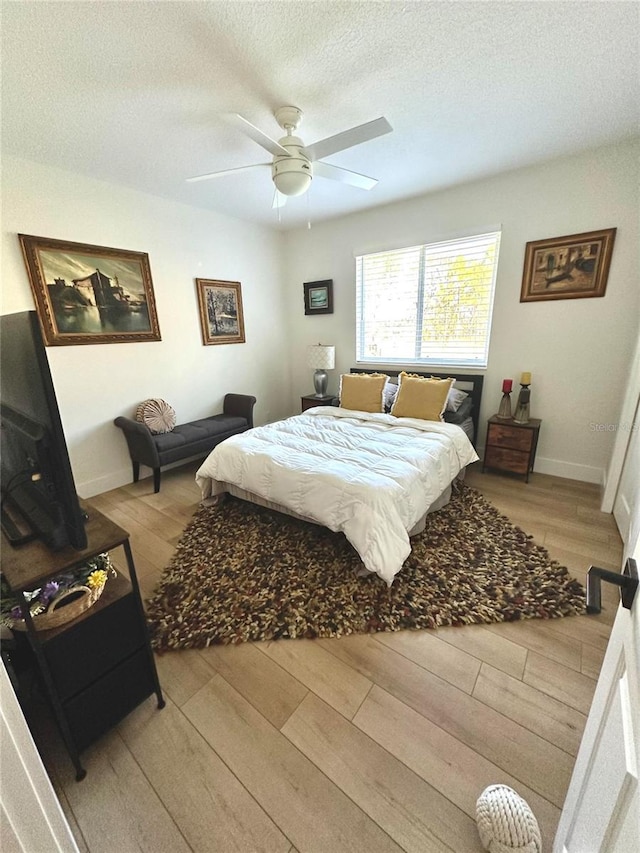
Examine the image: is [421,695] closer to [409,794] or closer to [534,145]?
[409,794]

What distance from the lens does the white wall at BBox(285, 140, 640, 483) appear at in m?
2.60

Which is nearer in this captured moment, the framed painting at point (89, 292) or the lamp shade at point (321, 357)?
the framed painting at point (89, 292)

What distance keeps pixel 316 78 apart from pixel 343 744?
10.00 ft

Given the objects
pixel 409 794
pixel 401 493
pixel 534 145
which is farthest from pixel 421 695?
pixel 534 145

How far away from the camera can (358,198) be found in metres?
3.39

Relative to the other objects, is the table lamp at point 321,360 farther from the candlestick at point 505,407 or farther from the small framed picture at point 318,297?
the candlestick at point 505,407

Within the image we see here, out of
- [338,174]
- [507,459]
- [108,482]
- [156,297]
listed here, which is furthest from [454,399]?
[108,482]

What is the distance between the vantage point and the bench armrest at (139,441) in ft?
9.78

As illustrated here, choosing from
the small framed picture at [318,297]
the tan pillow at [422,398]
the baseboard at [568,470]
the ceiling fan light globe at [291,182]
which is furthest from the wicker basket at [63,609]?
the small framed picture at [318,297]

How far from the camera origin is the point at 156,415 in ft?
10.9

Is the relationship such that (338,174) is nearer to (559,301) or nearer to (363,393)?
(363,393)

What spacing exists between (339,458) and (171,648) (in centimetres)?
139

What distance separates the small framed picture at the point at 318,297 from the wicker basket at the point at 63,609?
3954mm

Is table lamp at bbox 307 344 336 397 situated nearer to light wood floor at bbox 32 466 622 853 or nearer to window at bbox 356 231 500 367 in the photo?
window at bbox 356 231 500 367
